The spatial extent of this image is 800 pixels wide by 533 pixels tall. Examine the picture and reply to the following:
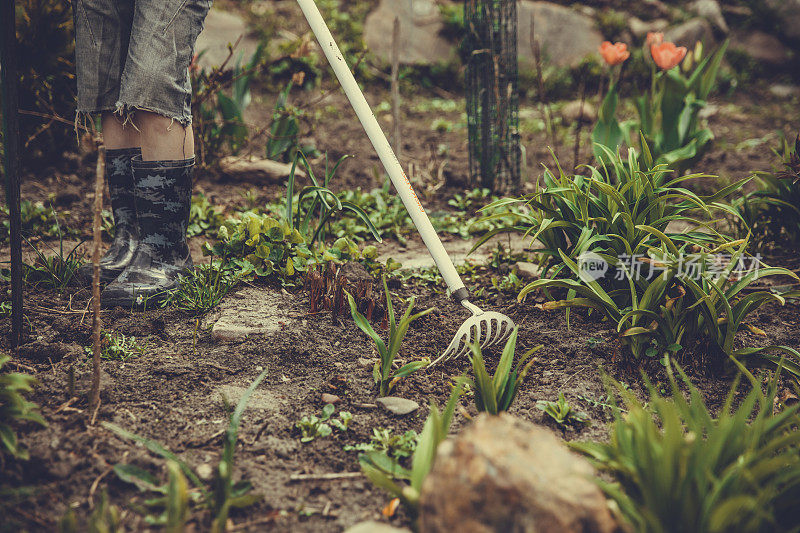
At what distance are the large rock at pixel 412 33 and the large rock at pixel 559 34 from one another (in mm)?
657

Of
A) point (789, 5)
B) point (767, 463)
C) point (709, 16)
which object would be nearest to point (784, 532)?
point (767, 463)

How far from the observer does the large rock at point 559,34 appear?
5094mm

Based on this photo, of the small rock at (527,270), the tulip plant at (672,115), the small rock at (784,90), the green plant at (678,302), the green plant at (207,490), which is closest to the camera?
the green plant at (207,490)

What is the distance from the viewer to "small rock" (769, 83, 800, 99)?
16.7 feet

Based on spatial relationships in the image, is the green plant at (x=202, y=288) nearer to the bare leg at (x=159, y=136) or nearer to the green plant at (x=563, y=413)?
the bare leg at (x=159, y=136)

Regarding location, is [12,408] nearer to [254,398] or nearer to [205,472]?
[205,472]

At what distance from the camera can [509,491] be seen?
0.94 metres

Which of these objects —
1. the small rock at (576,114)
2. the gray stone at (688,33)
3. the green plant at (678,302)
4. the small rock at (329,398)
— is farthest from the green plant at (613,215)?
the gray stone at (688,33)

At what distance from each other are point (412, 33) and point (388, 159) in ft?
11.6

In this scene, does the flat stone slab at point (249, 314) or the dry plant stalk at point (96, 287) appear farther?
the flat stone slab at point (249, 314)

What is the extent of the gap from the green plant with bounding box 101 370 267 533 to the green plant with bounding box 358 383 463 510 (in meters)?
0.26

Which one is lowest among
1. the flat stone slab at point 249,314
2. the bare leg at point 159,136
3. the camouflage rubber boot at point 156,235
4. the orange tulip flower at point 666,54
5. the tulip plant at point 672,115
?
the flat stone slab at point 249,314

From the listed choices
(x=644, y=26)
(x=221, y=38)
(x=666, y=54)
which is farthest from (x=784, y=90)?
(x=221, y=38)

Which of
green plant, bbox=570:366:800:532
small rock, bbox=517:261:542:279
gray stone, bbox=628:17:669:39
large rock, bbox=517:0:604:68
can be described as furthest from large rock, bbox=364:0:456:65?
green plant, bbox=570:366:800:532
